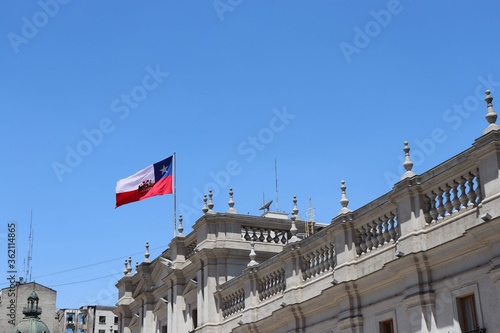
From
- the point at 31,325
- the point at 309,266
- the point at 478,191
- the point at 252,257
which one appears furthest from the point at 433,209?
the point at 31,325

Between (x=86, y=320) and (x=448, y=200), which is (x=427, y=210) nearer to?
(x=448, y=200)

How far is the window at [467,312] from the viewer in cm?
1922

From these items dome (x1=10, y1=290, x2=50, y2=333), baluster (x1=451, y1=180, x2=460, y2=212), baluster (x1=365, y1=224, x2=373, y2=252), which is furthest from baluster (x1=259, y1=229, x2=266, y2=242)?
dome (x1=10, y1=290, x2=50, y2=333)

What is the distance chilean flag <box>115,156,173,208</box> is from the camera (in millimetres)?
39469

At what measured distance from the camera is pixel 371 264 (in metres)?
22.9

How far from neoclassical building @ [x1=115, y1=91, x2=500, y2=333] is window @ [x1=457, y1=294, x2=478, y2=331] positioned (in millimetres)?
25

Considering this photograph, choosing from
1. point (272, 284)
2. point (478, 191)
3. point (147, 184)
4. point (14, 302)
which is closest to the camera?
point (478, 191)

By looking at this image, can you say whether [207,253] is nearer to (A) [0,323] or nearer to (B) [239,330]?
(B) [239,330]

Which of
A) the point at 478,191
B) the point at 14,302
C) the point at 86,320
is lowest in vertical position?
the point at 478,191

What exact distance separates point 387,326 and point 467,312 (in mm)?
3476

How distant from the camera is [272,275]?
28547 millimetres

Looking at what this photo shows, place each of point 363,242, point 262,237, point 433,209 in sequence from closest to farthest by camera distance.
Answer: point 433,209 < point 363,242 < point 262,237

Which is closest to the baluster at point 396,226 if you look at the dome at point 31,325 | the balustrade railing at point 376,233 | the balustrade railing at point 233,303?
the balustrade railing at point 376,233

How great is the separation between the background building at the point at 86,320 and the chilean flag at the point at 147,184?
54732 mm
